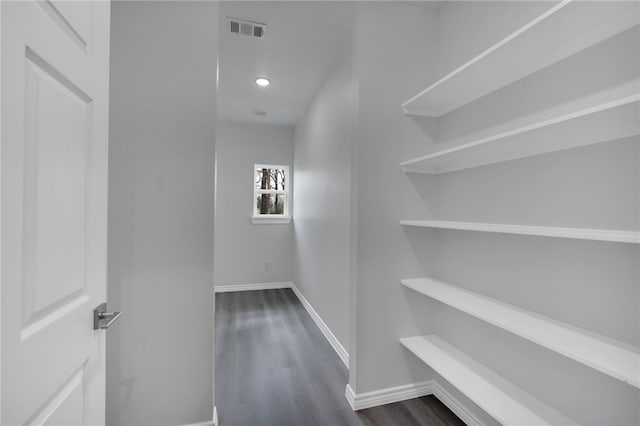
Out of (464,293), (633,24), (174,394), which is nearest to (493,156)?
(633,24)

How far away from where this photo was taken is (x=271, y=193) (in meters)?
4.79

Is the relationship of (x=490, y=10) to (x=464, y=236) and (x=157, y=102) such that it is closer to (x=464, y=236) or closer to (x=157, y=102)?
(x=464, y=236)

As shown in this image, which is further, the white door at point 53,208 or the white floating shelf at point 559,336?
the white floating shelf at point 559,336

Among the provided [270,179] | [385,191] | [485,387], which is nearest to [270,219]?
[270,179]

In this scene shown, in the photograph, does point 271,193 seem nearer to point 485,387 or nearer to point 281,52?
point 281,52

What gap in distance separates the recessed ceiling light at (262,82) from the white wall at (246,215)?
4.67ft

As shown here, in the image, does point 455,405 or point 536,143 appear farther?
point 455,405

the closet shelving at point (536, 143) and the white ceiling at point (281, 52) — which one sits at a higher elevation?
the white ceiling at point (281, 52)

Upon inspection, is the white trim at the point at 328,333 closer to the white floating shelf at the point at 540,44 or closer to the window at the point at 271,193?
the window at the point at 271,193

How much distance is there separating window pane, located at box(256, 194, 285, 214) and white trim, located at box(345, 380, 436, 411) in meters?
3.31

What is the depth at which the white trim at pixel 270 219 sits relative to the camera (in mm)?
4581

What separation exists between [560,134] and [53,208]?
1.64m

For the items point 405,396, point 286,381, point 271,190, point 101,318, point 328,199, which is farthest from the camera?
point 271,190

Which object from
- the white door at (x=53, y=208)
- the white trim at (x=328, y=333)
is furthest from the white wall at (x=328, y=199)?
the white door at (x=53, y=208)
